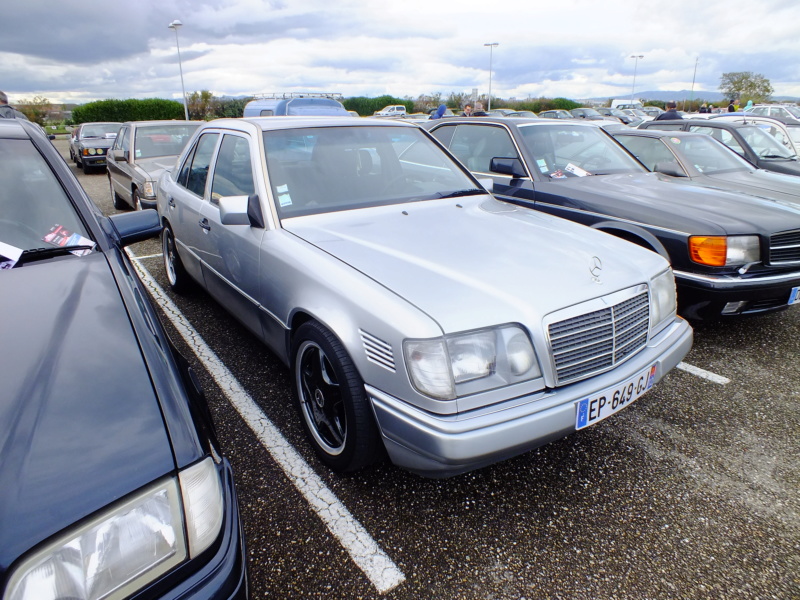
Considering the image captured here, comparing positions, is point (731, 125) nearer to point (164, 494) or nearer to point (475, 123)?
point (475, 123)

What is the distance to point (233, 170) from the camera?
3152 millimetres

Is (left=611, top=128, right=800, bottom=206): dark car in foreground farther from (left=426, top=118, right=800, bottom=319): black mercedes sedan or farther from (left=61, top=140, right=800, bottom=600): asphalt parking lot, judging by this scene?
(left=61, top=140, right=800, bottom=600): asphalt parking lot

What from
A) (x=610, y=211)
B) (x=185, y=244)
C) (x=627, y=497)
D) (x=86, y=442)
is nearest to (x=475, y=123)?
(x=610, y=211)

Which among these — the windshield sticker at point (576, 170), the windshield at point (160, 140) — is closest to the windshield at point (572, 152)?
the windshield sticker at point (576, 170)

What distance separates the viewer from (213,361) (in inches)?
136

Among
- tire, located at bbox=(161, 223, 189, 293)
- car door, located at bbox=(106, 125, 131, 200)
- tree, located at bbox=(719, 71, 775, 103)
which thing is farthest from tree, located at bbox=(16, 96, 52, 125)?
tree, located at bbox=(719, 71, 775, 103)

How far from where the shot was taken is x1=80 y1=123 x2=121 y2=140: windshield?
15.3m

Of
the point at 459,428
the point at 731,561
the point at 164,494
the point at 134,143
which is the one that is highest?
the point at 134,143

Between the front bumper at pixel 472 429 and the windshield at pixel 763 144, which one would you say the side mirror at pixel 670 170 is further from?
the front bumper at pixel 472 429

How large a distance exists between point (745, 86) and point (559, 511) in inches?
2340

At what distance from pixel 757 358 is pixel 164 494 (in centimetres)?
384

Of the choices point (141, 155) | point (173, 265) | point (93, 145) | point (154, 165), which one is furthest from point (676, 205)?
point (93, 145)

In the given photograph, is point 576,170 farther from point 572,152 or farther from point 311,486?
point 311,486

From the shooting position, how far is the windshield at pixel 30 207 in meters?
1.99
